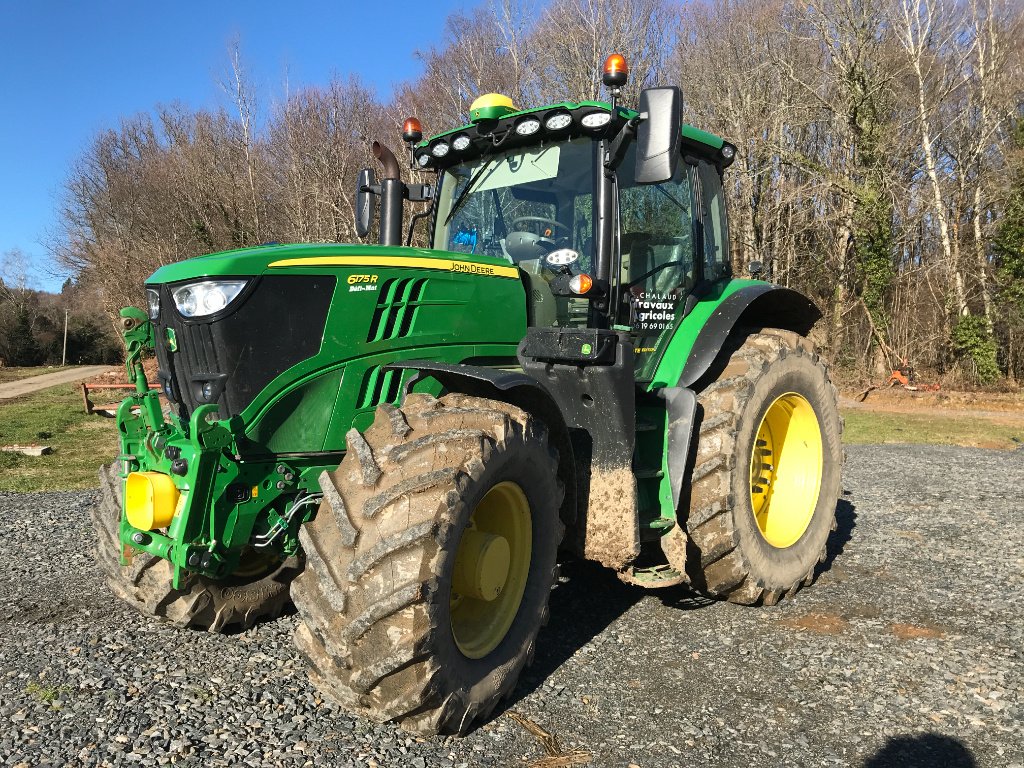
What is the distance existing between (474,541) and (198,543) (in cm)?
101

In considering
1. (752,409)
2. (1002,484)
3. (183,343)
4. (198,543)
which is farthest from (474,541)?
(1002,484)

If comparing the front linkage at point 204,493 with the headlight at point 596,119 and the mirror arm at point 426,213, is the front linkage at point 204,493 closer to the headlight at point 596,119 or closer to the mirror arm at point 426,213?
the mirror arm at point 426,213

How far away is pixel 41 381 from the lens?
1010 inches

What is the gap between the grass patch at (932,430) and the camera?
10.9 m

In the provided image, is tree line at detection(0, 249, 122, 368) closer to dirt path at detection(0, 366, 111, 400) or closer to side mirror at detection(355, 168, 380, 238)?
dirt path at detection(0, 366, 111, 400)

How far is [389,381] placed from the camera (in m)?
3.23

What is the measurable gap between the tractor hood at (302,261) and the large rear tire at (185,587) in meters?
1.09

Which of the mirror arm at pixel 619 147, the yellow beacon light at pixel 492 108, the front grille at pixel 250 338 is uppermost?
the yellow beacon light at pixel 492 108

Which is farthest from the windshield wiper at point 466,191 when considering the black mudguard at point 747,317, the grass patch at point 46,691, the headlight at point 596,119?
the grass patch at point 46,691

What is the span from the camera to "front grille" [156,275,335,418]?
9.58 ft

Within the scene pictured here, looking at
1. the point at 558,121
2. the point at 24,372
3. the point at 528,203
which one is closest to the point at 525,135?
the point at 558,121

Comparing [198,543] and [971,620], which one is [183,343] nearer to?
[198,543]

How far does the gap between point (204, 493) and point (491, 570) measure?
1091 millimetres

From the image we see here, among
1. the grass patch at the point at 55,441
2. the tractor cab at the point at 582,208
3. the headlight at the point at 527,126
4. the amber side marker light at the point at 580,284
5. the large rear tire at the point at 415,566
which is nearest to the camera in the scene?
the large rear tire at the point at 415,566
